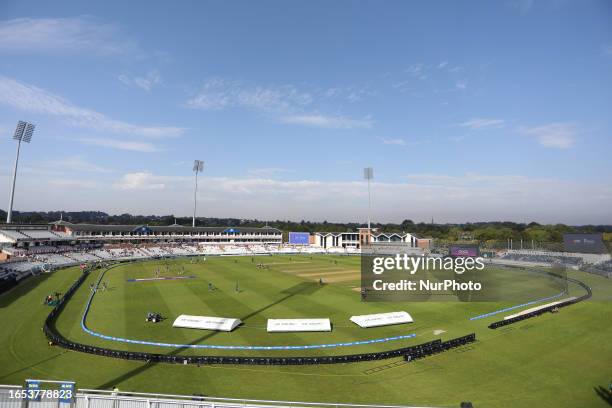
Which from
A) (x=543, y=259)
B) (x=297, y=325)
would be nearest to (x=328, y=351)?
(x=297, y=325)

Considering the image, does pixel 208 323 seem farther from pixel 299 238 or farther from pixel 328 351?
pixel 299 238

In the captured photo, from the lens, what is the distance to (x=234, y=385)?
779 inches

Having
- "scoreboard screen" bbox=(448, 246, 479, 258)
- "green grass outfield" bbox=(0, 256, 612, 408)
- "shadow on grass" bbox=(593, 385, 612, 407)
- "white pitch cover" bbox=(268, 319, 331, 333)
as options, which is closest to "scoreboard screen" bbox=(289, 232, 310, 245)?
"scoreboard screen" bbox=(448, 246, 479, 258)

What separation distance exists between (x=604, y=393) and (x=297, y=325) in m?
20.1

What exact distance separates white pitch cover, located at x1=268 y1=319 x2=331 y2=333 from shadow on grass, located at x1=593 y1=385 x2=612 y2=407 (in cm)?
1761

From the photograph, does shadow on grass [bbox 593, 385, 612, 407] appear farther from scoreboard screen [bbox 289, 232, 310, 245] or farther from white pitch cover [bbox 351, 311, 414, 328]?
scoreboard screen [bbox 289, 232, 310, 245]

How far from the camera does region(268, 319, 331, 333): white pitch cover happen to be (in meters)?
29.4

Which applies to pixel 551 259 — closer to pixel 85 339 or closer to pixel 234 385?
pixel 234 385

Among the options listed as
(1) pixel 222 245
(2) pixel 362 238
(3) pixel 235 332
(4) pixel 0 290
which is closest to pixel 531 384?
(3) pixel 235 332

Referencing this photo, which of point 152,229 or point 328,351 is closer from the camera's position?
point 328,351

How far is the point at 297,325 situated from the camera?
29.8m

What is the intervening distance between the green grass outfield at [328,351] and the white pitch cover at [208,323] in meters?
0.87

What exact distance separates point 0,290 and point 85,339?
28.0 metres

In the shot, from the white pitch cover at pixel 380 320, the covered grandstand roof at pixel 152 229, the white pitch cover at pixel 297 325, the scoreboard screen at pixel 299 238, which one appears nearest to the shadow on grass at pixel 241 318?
the white pitch cover at pixel 297 325
